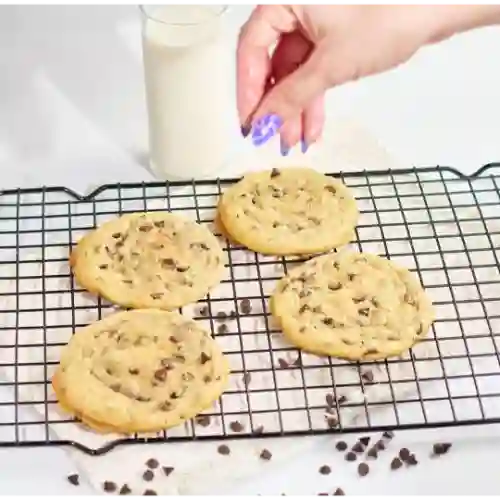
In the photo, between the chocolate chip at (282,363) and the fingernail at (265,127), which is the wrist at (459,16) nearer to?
the fingernail at (265,127)

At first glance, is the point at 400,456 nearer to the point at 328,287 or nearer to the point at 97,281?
the point at 328,287

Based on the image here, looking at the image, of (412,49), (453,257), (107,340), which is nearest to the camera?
(412,49)

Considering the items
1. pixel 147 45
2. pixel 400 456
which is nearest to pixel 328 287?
pixel 400 456

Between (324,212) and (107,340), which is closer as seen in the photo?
(107,340)

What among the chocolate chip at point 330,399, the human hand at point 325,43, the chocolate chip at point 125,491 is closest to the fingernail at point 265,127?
the human hand at point 325,43

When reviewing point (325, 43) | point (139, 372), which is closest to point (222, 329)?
point (139, 372)

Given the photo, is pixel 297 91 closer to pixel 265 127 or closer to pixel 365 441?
pixel 265 127
